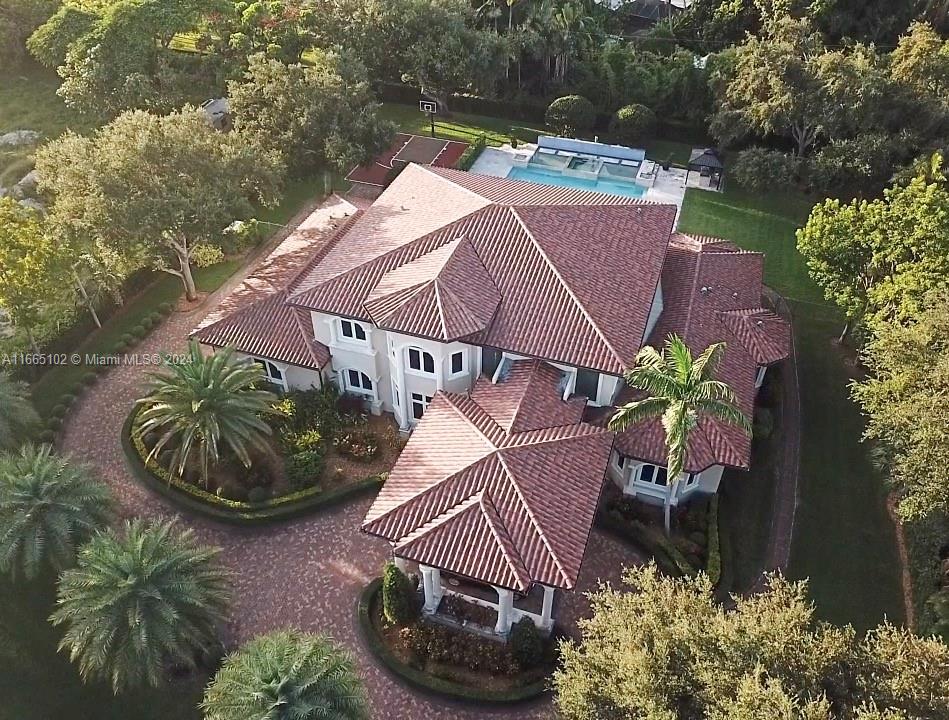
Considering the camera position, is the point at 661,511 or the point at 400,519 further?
the point at 661,511

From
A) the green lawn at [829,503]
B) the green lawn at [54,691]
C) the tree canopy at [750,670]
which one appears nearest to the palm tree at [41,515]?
the green lawn at [54,691]

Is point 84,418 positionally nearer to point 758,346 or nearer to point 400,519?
point 400,519

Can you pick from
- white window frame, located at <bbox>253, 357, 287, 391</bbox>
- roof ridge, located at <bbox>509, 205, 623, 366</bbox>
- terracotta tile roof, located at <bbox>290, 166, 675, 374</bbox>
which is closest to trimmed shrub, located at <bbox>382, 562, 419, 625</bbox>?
terracotta tile roof, located at <bbox>290, 166, 675, 374</bbox>

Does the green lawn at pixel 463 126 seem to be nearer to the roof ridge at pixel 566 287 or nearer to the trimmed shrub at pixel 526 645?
the roof ridge at pixel 566 287

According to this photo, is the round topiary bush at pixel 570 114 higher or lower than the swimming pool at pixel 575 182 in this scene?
higher

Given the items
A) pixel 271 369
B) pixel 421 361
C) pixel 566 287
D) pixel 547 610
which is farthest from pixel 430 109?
pixel 547 610

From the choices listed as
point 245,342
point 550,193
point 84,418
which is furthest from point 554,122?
point 84,418
